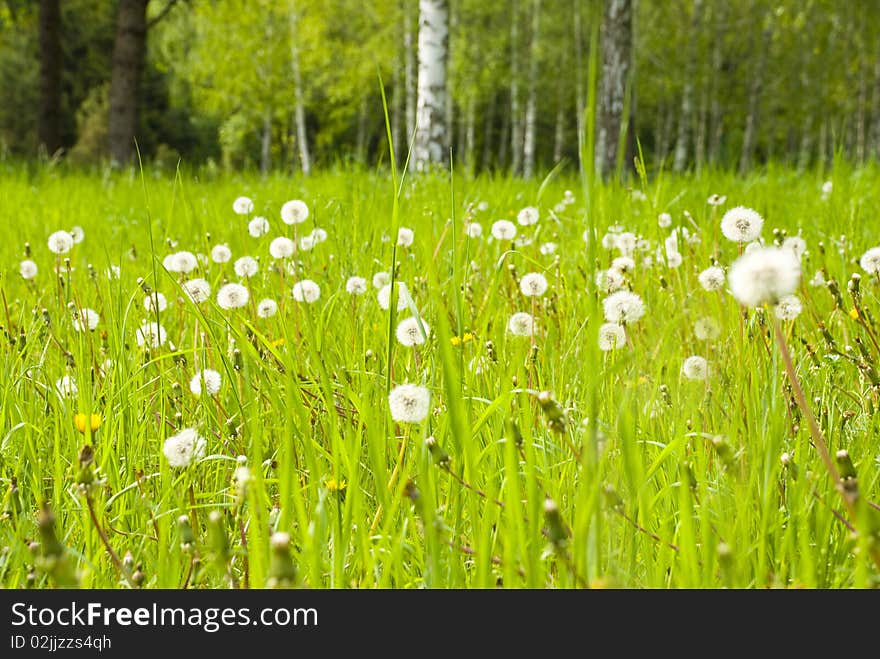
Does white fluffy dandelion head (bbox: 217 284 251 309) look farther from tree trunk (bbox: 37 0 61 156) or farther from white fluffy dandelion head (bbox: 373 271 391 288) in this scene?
tree trunk (bbox: 37 0 61 156)

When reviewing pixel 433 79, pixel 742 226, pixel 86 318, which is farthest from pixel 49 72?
pixel 742 226

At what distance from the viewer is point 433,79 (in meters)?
7.46

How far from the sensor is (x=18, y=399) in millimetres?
1572

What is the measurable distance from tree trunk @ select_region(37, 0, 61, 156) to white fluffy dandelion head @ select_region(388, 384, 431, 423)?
1444 cm

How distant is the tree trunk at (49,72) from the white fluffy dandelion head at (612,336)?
14273 millimetres

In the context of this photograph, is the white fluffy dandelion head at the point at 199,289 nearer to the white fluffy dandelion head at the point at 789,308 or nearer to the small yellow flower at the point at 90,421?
the small yellow flower at the point at 90,421

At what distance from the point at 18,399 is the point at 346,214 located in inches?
74.4

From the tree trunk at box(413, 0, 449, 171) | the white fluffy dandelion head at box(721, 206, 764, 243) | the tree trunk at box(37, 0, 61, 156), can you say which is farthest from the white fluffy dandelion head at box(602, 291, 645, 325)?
the tree trunk at box(37, 0, 61, 156)

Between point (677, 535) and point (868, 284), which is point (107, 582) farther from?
point (868, 284)

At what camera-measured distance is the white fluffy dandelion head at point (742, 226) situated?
5.16 ft

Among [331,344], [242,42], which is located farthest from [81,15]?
[331,344]

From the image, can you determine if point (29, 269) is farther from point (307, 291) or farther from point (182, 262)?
point (307, 291)
